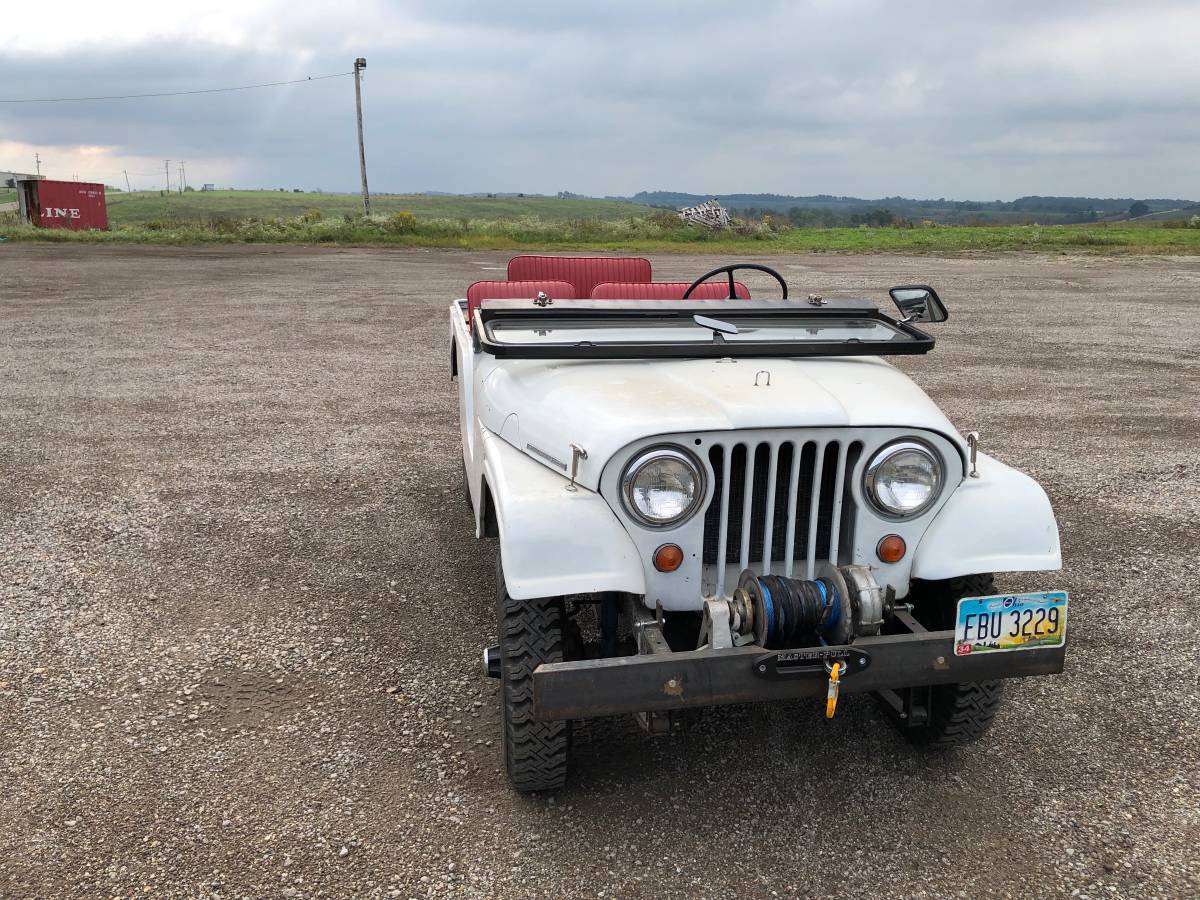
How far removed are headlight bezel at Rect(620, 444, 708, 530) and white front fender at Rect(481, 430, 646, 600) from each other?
0.21 ft

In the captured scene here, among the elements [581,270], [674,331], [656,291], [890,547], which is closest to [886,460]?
[890,547]

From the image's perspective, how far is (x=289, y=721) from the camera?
141 inches

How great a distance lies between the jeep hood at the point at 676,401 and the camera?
114 inches

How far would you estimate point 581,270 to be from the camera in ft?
20.3

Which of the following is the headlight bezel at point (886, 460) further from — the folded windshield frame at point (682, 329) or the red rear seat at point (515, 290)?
the red rear seat at point (515, 290)

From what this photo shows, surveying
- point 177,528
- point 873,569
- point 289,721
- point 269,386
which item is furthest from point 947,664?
point 269,386

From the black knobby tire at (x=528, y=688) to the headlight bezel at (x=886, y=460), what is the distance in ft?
3.33

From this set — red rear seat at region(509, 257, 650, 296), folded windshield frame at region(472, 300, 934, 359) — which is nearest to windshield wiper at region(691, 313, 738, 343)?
folded windshield frame at region(472, 300, 934, 359)

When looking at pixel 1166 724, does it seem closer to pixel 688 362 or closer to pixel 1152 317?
pixel 688 362

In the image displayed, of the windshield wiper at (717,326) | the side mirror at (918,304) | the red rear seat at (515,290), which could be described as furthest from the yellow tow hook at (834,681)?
the red rear seat at (515,290)

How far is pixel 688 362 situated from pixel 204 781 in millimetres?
2166

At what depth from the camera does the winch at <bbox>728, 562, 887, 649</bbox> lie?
9.14 ft

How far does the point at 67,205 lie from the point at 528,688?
130ft

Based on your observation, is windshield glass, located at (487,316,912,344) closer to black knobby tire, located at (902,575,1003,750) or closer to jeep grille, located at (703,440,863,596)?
Result: jeep grille, located at (703,440,863,596)
